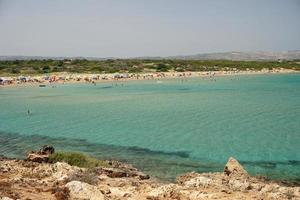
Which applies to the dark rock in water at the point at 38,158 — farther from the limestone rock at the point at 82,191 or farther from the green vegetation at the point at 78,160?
the limestone rock at the point at 82,191

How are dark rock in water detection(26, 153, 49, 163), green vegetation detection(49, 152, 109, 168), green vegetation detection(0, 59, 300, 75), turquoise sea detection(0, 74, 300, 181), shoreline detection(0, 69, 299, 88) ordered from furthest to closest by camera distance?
green vegetation detection(0, 59, 300, 75) → shoreline detection(0, 69, 299, 88) → turquoise sea detection(0, 74, 300, 181) → dark rock in water detection(26, 153, 49, 163) → green vegetation detection(49, 152, 109, 168)

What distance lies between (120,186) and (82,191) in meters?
2.16

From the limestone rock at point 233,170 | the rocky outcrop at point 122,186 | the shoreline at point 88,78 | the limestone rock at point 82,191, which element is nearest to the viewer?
the limestone rock at point 82,191

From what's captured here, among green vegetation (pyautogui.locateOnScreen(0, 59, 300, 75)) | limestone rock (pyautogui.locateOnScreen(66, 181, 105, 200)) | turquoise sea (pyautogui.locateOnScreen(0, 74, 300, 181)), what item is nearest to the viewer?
limestone rock (pyautogui.locateOnScreen(66, 181, 105, 200))

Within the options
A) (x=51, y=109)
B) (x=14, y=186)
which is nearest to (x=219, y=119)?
(x=51, y=109)

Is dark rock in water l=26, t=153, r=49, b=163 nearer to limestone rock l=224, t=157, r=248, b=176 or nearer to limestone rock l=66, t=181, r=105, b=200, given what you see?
limestone rock l=66, t=181, r=105, b=200

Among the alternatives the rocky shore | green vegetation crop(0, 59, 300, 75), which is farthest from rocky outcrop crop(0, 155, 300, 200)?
green vegetation crop(0, 59, 300, 75)

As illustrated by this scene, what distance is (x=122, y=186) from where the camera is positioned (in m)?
14.2

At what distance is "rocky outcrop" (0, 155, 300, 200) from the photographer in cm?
1216

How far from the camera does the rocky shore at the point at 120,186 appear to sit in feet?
39.9

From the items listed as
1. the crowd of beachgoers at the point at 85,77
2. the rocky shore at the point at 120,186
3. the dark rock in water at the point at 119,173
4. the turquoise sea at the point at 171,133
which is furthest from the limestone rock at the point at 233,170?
the crowd of beachgoers at the point at 85,77

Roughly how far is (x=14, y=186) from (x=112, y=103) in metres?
36.7

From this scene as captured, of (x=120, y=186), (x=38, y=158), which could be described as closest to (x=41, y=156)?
(x=38, y=158)

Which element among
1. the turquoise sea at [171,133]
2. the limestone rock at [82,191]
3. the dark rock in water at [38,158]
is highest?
the limestone rock at [82,191]
